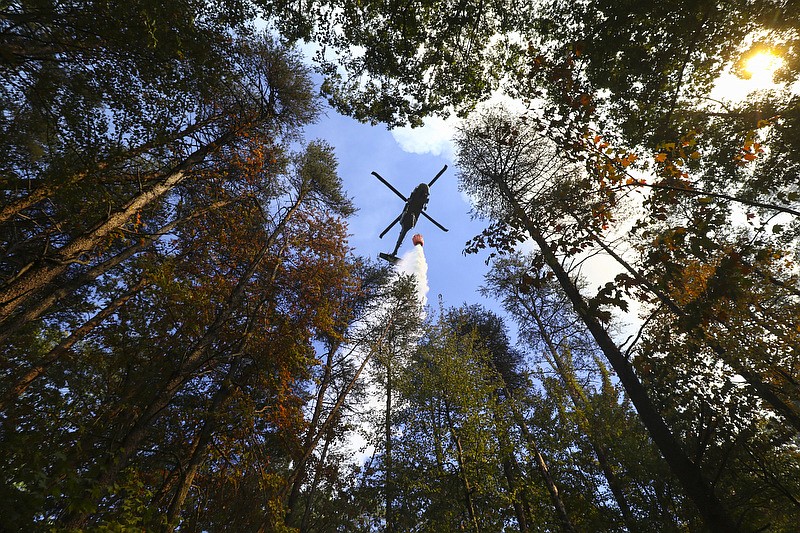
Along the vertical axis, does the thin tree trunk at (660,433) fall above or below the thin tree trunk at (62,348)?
below

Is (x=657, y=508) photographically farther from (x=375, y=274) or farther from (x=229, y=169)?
(x=229, y=169)

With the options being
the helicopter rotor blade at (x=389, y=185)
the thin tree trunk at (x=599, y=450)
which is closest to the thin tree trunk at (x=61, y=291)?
the helicopter rotor blade at (x=389, y=185)

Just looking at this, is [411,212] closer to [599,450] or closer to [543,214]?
[543,214]

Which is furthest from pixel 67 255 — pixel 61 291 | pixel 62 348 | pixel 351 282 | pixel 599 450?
pixel 599 450

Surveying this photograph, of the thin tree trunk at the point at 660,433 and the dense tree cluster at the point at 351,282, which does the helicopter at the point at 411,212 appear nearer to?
the dense tree cluster at the point at 351,282

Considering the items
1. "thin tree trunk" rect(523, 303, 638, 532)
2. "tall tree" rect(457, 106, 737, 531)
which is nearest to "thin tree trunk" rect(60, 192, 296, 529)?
"tall tree" rect(457, 106, 737, 531)

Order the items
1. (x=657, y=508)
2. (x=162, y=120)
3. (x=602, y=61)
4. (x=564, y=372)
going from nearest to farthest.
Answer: (x=602, y=61) → (x=162, y=120) → (x=657, y=508) → (x=564, y=372)

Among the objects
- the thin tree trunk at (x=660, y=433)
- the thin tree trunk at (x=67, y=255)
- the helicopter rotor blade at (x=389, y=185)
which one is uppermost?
the helicopter rotor blade at (x=389, y=185)

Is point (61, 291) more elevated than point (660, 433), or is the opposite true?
point (61, 291)

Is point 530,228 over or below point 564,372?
below

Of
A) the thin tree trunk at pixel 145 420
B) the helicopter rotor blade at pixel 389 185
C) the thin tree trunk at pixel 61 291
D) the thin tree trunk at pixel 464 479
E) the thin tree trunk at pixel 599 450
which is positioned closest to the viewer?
the thin tree trunk at pixel 145 420

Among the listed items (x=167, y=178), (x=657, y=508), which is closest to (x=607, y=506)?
(x=657, y=508)

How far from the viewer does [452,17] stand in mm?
6914

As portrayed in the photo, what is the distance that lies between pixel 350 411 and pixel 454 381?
4.99 metres
